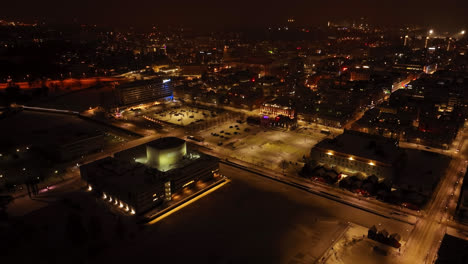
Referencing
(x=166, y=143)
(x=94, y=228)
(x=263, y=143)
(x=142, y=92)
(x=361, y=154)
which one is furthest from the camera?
(x=142, y=92)

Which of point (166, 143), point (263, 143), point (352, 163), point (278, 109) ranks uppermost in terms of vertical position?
point (166, 143)

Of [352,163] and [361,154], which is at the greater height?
[361,154]

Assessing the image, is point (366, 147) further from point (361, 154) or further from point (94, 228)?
point (94, 228)

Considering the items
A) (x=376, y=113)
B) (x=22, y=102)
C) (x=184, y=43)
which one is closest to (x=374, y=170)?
(x=376, y=113)

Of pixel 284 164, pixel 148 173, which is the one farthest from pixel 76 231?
pixel 284 164

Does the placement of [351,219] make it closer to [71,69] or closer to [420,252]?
[420,252]

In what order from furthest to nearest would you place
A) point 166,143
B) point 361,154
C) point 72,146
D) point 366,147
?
1. point 72,146
2. point 366,147
3. point 361,154
4. point 166,143

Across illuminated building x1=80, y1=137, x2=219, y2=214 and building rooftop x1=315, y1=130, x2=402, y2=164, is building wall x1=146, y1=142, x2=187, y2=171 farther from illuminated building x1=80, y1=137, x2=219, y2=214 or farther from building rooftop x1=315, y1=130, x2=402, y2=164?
building rooftop x1=315, y1=130, x2=402, y2=164
